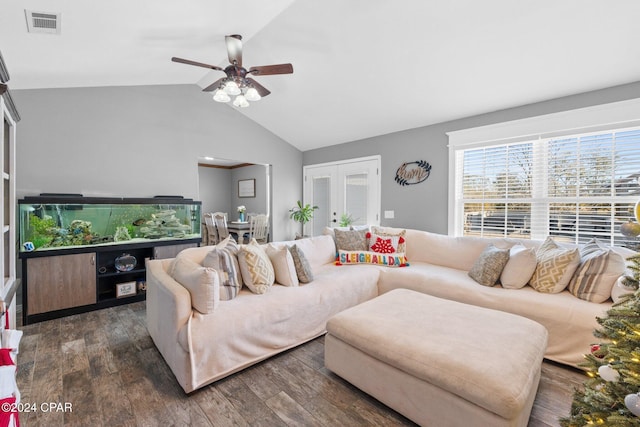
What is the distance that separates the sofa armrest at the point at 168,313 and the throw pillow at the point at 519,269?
105 inches

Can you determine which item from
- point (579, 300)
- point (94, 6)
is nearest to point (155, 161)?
point (94, 6)

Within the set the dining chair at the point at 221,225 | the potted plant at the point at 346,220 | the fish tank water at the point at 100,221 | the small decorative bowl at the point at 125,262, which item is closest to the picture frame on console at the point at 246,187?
the dining chair at the point at 221,225

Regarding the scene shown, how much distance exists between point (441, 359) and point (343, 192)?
4082 millimetres

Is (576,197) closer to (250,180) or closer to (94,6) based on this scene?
(94,6)

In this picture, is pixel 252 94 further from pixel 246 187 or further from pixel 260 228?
pixel 246 187

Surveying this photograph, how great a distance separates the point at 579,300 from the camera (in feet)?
7.57

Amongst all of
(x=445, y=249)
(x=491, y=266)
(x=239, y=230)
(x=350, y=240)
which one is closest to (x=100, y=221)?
(x=239, y=230)

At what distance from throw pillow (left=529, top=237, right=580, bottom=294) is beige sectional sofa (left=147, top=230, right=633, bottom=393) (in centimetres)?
7

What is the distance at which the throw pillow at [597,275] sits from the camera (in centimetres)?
225

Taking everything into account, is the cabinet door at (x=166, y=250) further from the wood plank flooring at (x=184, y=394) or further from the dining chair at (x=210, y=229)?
the dining chair at (x=210, y=229)

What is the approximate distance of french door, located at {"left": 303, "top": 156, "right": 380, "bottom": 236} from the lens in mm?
4984

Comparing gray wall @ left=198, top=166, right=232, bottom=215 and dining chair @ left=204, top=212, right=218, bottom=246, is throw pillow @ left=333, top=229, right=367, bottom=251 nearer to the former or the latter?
dining chair @ left=204, top=212, right=218, bottom=246

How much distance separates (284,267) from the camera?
2.63 metres

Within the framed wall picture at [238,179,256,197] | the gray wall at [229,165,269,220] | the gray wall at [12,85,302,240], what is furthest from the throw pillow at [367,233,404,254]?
the framed wall picture at [238,179,256,197]
